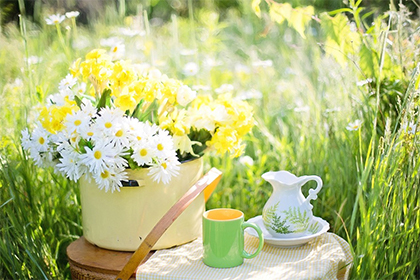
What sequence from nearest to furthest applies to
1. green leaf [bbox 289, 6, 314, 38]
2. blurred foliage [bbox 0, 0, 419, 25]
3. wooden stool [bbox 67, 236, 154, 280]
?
wooden stool [bbox 67, 236, 154, 280] → green leaf [bbox 289, 6, 314, 38] → blurred foliage [bbox 0, 0, 419, 25]

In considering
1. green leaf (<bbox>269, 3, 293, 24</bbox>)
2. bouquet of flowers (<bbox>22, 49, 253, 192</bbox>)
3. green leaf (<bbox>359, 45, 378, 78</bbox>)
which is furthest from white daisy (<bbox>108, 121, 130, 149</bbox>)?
green leaf (<bbox>359, 45, 378, 78</bbox>)

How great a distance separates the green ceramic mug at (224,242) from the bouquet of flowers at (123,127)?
0.17 m

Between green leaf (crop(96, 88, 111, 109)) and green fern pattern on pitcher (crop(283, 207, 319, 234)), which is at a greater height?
green leaf (crop(96, 88, 111, 109))

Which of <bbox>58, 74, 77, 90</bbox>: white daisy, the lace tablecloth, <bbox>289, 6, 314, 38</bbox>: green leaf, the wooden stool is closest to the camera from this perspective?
the lace tablecloth

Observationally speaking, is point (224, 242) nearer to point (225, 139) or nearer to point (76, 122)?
point (225, 139)

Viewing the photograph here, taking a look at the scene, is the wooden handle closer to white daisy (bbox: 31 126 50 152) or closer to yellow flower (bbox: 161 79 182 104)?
yellow flower (bbox: 161 79 182 104)

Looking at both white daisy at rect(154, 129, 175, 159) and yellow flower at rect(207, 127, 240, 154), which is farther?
yellow flower at rect(207, 127, 240, 154)

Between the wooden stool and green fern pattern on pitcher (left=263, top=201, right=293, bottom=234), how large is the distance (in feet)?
1.05

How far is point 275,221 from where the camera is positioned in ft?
4.22

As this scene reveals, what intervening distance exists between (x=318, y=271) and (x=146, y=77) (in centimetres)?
66

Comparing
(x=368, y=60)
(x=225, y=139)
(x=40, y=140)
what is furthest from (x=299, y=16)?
(x=40, y=140)

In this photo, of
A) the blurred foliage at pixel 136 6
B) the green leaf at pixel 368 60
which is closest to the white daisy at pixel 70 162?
the green leaf at pixel 368 60

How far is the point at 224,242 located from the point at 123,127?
1.18 ft

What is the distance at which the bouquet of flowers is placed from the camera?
1193 millimetres
